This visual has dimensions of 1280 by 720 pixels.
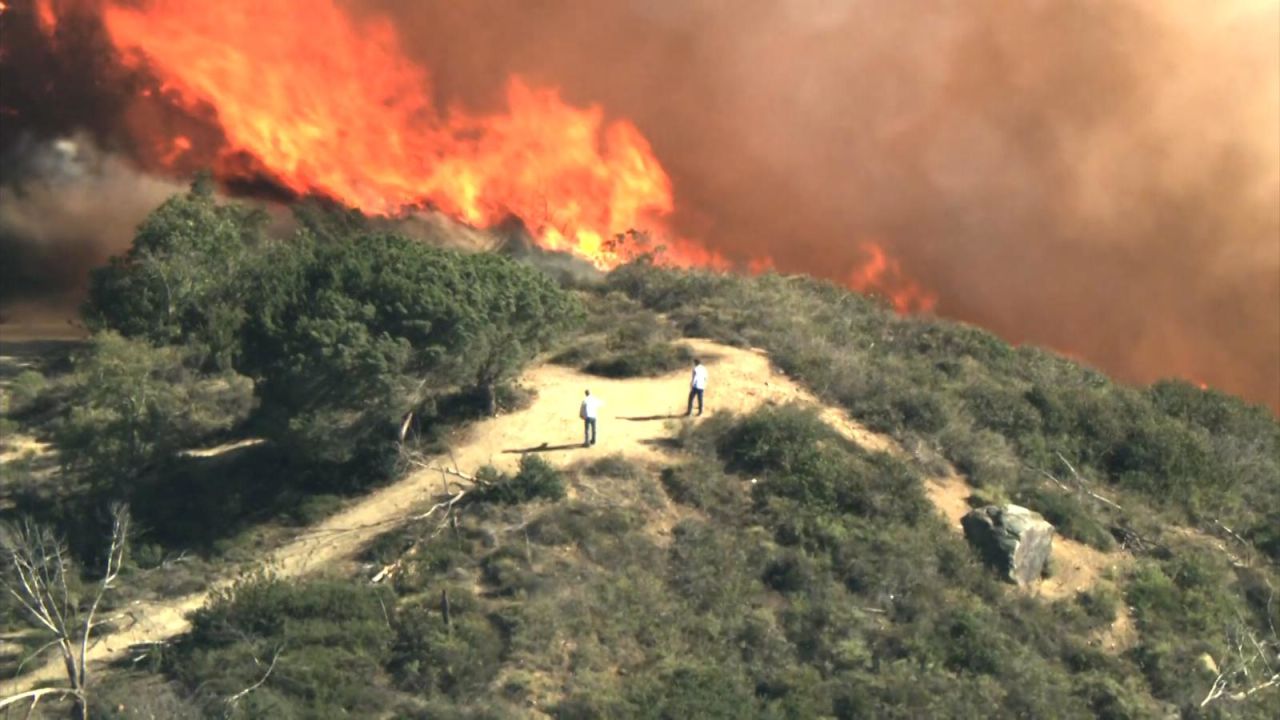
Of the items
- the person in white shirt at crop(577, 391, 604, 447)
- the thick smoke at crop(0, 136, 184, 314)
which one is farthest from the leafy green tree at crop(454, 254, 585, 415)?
the thick smoke at crop(0, 136, 184, 314)

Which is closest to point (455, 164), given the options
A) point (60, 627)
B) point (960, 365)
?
point (960, 365)

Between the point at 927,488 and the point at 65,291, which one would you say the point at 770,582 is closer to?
the point at 927,488

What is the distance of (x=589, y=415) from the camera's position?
1442 inches

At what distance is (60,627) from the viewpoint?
94.2ft

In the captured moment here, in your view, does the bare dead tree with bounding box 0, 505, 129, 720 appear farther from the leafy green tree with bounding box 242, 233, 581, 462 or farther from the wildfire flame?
the wildfire flame

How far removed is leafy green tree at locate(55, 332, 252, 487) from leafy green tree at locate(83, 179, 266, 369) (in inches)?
46.8

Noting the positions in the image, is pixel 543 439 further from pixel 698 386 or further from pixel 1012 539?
pixel 1012 539

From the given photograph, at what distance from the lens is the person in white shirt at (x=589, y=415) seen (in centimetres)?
3666

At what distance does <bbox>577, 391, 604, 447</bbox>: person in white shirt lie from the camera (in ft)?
120

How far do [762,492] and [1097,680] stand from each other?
8654mm

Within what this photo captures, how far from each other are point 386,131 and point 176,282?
1057 cm

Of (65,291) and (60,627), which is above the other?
(65,291)

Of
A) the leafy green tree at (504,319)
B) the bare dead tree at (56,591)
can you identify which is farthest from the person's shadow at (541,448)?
the bare dead tree at (56,591)

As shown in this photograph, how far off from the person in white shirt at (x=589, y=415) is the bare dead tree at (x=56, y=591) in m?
10.8
